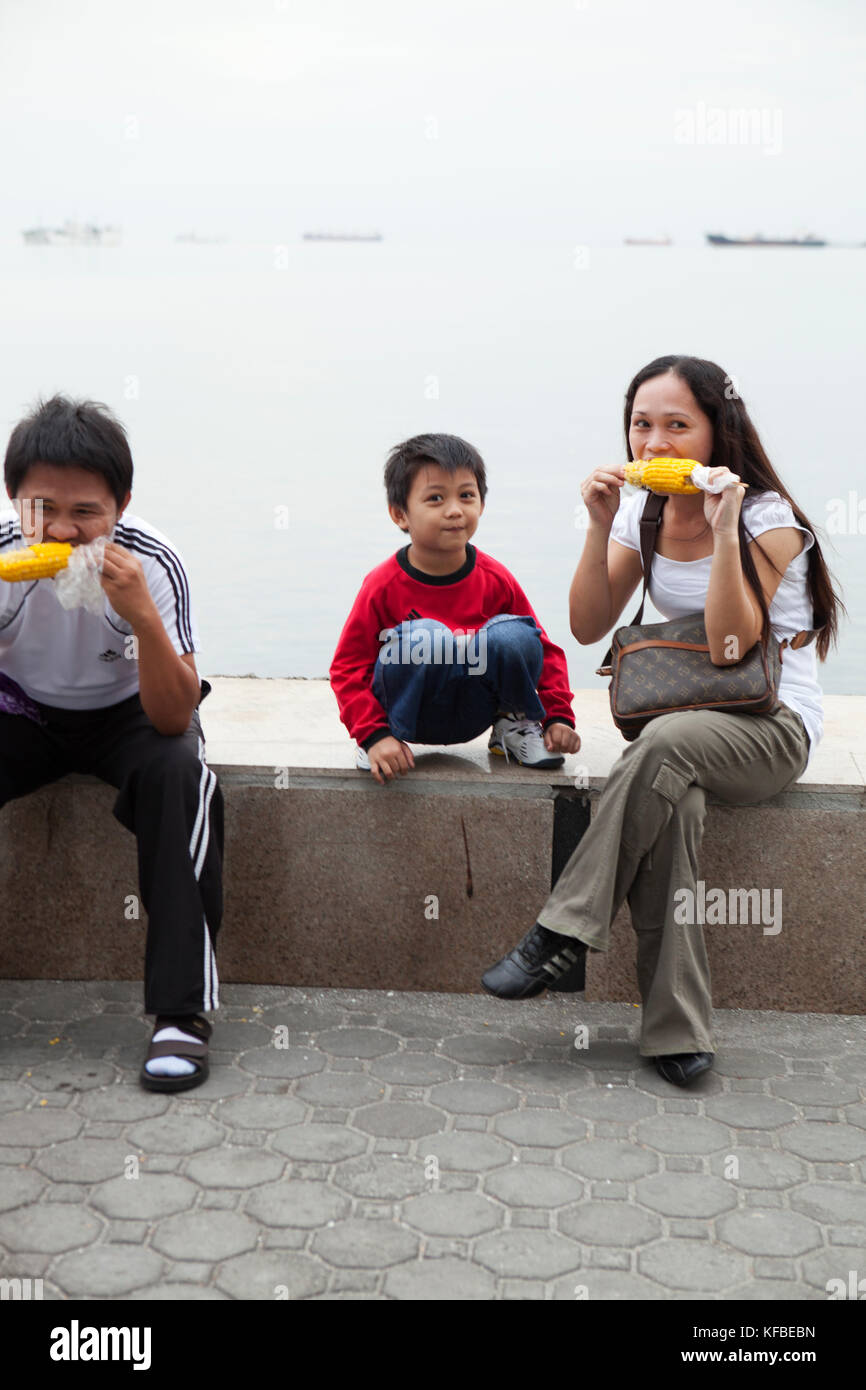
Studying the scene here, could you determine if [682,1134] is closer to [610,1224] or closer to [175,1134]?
[610,1224]

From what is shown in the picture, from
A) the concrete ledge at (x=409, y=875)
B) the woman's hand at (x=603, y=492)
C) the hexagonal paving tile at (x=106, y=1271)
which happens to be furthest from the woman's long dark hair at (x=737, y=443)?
the hexagonal paving tile at (x=106, y=1271)

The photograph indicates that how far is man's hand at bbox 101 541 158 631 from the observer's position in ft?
10.6

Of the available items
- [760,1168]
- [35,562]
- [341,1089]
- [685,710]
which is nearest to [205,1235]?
[341,1089]

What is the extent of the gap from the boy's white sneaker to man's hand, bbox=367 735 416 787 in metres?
0.29

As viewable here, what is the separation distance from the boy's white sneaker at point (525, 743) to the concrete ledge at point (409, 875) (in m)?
0.05

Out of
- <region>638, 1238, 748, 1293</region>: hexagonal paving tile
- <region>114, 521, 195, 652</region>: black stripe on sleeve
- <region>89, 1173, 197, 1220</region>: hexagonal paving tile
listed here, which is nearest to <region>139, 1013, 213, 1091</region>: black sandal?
<region>89, 1173, 197, 1220</region>: hexagonal paving tile

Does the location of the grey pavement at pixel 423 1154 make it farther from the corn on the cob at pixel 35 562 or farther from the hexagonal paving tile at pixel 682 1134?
the corn on the cob at pixel 35 562

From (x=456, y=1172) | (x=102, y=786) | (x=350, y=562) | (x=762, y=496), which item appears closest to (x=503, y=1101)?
(x=456, y=1172)

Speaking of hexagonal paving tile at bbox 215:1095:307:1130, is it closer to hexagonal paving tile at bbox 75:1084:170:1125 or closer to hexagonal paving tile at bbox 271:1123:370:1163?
hexagonal paving tile at bbox 271:1123:370:1163

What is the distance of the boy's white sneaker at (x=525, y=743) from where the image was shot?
3715 millimetres

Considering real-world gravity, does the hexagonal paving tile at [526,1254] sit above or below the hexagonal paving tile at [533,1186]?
below

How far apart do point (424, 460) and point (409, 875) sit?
1.07 meters

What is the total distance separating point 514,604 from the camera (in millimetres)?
3844

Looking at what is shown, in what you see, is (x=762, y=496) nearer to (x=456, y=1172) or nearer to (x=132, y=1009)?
(x=456, y=1172)
